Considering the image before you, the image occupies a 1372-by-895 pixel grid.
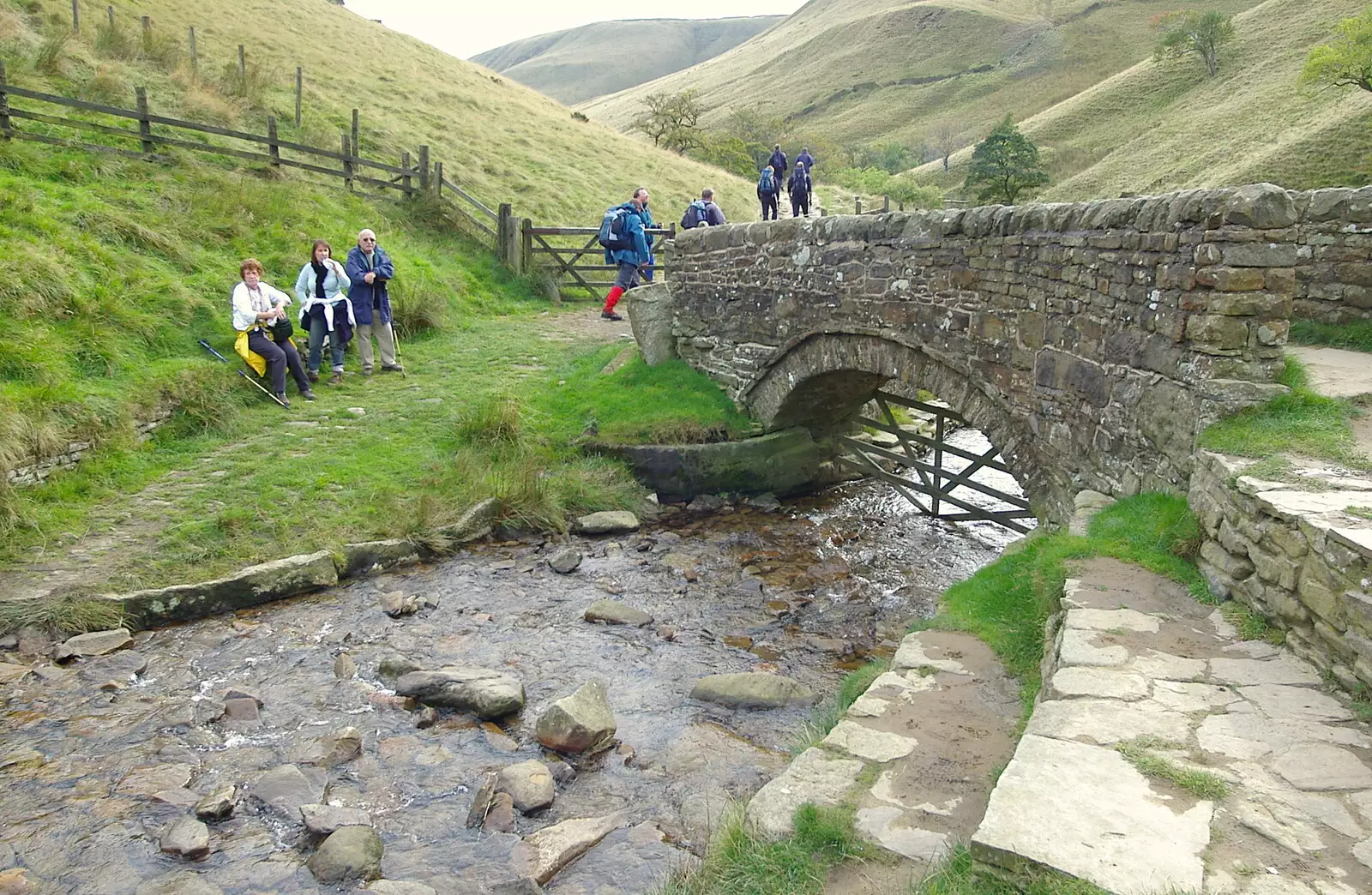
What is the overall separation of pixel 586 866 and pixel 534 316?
44.2 feet

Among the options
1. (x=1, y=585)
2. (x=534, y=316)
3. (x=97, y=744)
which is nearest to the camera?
(x=97, y=744)

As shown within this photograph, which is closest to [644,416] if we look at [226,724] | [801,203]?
[226,724]

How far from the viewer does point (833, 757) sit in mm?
4000

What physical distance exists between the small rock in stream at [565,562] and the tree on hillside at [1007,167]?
33.8 metres

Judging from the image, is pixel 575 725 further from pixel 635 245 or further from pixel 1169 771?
pixel 635 245

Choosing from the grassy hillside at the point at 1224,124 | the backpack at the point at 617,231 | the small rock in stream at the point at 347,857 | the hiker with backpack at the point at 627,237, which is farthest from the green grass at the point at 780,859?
the grassy hillside at the point at 1224,124

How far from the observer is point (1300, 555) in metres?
3.72

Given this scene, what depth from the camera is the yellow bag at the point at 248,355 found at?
10.4 metres

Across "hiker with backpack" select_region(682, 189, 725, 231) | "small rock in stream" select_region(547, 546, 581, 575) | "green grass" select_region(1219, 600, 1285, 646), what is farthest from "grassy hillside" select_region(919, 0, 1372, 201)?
"green grass" select_region(1219, 600, 1285, 646)

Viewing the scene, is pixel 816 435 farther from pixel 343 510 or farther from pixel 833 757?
pixel 833 757

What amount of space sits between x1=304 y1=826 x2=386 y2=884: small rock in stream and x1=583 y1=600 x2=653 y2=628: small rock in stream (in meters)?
3.22

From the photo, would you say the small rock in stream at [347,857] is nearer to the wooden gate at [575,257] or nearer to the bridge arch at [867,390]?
the bridge arch at [867,390]

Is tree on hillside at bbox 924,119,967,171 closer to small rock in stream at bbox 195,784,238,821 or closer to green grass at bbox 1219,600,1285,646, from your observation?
green grass at bbox 1219,600,1285,646

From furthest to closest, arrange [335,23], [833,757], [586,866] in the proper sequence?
[335,23] < [586,866] < [833,757]
